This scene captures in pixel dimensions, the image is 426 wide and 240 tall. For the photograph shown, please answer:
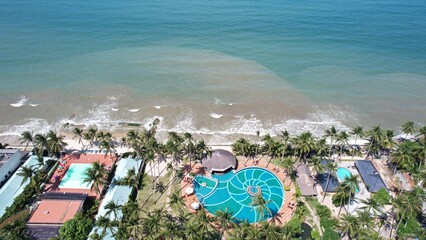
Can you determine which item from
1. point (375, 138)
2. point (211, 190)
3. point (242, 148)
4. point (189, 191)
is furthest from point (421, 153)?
point (189, 191)

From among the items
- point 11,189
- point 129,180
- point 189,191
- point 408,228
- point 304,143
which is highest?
point 304,143

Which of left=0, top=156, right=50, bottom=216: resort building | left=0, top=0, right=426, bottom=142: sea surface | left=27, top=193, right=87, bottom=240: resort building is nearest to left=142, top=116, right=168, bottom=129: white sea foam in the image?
left=0, top=0, right=426, bottom=142: sea surface

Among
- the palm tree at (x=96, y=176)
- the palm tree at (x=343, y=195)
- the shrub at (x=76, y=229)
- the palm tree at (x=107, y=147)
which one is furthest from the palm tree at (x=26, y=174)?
the palm tree at (x=343, y=195)

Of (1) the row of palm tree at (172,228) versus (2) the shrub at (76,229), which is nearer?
(1) the row of palm tree at (172,228)

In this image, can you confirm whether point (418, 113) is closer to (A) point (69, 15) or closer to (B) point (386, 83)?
(B) point (386, 83)

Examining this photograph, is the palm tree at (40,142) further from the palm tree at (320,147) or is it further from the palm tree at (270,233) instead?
the palm tree at (320,147)

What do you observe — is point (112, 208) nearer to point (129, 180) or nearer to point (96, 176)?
point (129, 180)

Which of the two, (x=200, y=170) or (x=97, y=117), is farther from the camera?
(x=97, y=117)
